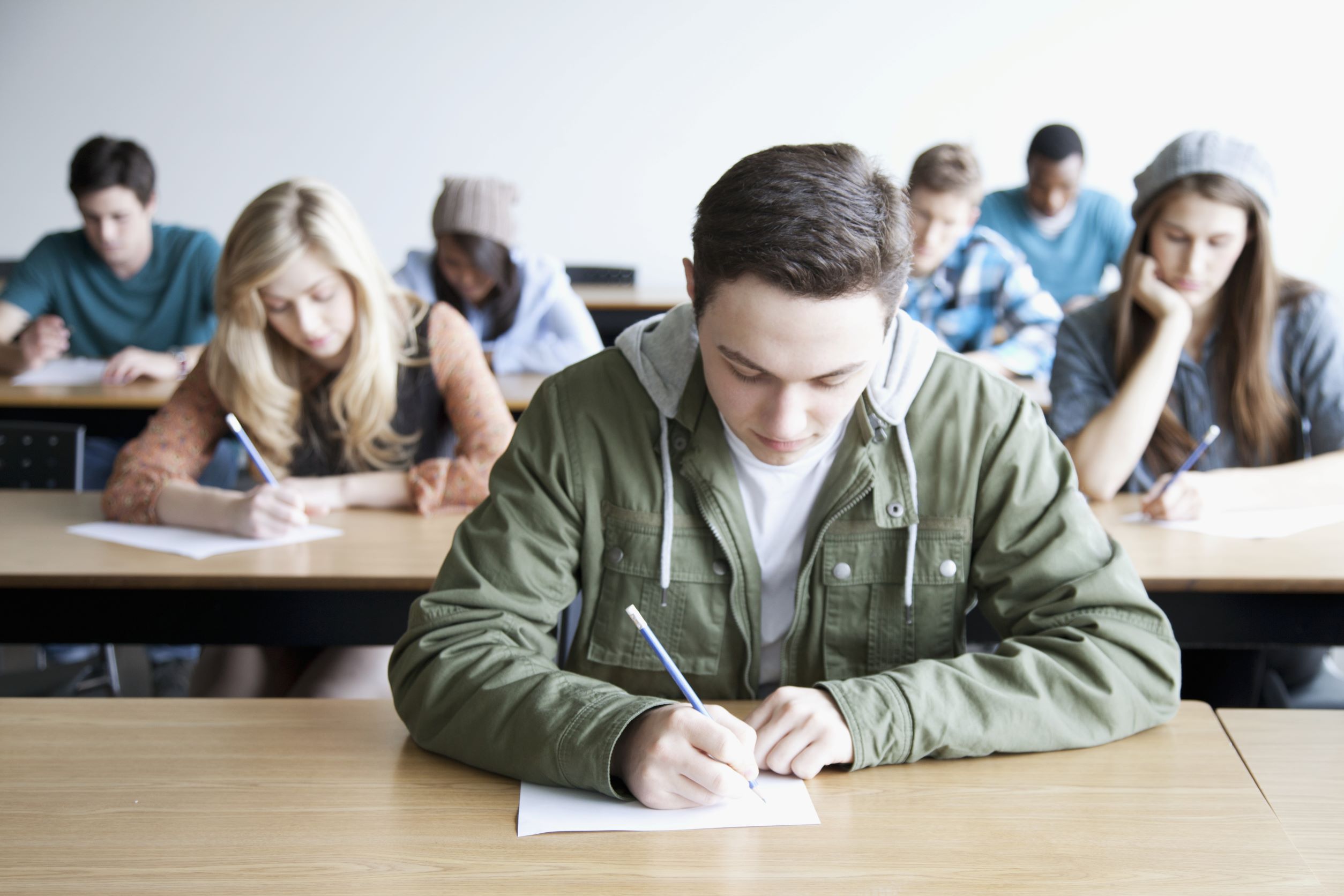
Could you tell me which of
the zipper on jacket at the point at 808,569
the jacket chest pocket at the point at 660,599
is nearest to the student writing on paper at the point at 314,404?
the jacket chest pocket at the point at 660,599

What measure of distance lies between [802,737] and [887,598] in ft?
0.94

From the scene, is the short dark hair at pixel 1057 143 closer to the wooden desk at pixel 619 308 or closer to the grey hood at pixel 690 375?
the wooden desk at pixel 619 308

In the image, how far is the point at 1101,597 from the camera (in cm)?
114

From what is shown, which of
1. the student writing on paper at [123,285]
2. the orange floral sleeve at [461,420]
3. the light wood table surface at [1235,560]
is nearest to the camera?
the light wood table surface at [1235,560]

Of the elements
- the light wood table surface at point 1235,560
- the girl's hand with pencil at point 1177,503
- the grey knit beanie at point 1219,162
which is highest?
the grey knit beanie at point 1219,162

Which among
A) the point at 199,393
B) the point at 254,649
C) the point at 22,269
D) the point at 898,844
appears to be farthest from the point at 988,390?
the point at 22,269

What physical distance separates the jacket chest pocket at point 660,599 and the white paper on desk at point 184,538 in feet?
2.39

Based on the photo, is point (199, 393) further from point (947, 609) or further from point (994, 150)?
point (994, 150)

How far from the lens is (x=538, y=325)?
355 centimetres

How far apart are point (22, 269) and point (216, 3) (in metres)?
2.84

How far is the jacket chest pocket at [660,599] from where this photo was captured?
1235 mm

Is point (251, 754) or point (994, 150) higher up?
point (994, 150)

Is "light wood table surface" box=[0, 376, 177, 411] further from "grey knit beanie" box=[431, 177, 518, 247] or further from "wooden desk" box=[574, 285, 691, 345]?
"wooden desk" box=[574, 285, 691, 345]

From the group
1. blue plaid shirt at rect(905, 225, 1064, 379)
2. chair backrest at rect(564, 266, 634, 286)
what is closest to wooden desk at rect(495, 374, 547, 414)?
blue plaid shirt at rect(905, 225, 1064, 379)
